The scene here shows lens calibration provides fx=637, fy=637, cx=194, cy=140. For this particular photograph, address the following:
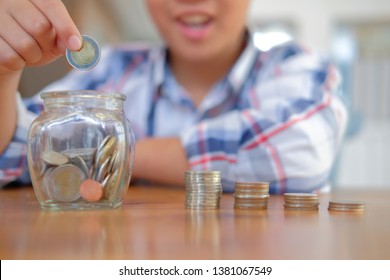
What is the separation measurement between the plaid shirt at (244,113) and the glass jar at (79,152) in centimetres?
38

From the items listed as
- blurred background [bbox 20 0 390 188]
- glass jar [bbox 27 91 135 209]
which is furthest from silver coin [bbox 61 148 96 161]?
blurred background [bbox 20 0 390 188]

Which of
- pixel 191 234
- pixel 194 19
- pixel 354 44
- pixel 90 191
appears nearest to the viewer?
pixel 191 234

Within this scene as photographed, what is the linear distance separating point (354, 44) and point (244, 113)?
533 centimetres

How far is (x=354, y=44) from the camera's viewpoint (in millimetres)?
6219

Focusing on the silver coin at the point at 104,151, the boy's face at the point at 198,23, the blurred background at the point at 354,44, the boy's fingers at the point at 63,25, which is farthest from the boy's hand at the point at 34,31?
the blurred background at the point at 354,44

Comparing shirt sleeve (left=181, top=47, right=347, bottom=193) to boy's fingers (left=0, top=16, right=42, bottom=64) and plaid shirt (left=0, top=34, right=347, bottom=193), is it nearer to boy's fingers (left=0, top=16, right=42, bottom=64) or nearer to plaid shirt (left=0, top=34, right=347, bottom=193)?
plaid shirt (left=0, top=34, right=347, bottom=193)

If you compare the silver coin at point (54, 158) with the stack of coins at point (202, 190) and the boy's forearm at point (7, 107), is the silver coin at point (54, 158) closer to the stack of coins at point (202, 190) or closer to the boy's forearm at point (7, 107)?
the stack of coins at point (202, 190)

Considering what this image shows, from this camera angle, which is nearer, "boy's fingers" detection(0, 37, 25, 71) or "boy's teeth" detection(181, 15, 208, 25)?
"boy's fingers" detection(0, 37, 25, 71)

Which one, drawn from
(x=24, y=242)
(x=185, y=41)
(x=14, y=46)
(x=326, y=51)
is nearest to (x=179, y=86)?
(x=185, y=41)

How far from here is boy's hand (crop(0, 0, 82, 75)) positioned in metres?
0.74

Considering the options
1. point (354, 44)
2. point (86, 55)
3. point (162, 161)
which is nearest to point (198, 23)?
point (162, 161)

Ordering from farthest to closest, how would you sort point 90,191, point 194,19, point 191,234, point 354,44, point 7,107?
point 354,44
point 194,19
point 7,107
point 90,191
point 191,234

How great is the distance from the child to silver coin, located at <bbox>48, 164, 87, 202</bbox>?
140 millimetres

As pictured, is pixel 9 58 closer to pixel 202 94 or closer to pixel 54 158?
pixel 54 158
